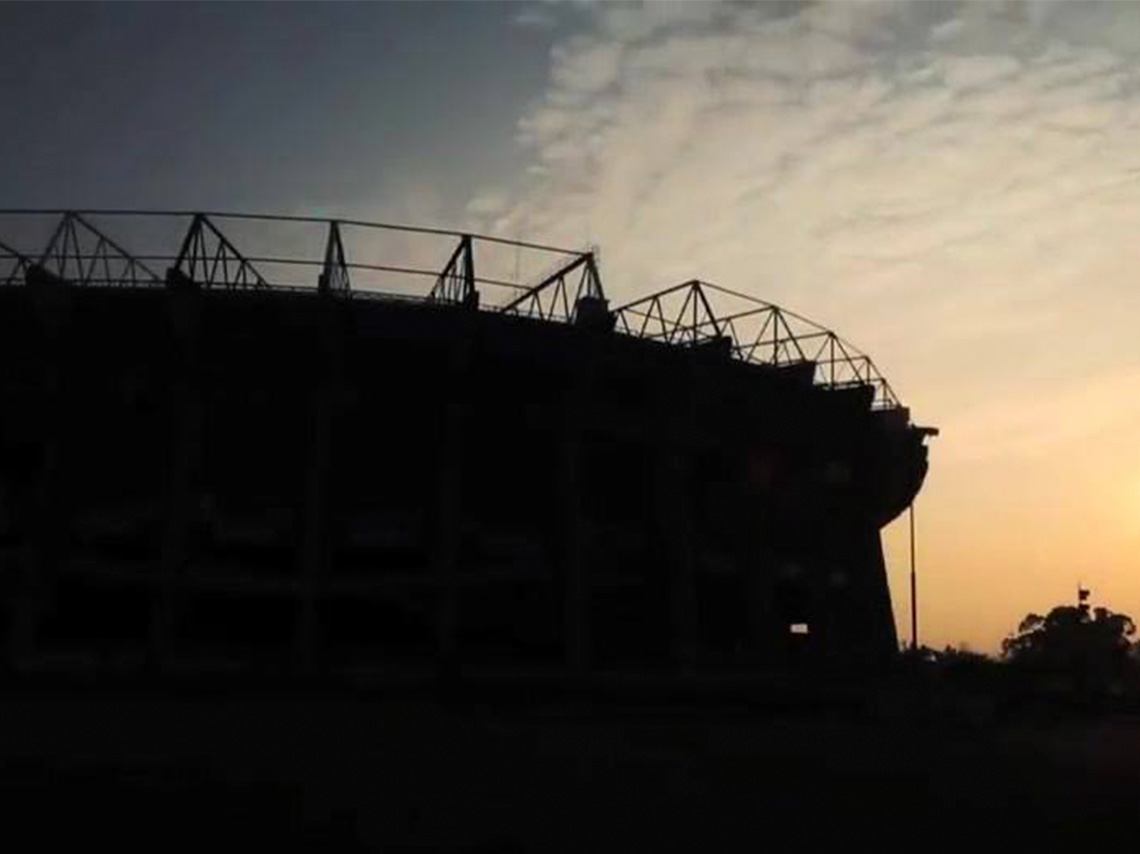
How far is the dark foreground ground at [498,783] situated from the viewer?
1381cm

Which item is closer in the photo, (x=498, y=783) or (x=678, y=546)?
(x=498, y=783)

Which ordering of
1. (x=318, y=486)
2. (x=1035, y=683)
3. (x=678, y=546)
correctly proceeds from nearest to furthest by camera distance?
(x=318, y=486) < (x=678, y=546) < (x=1035, y=683)

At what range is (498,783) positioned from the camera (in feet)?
52.1

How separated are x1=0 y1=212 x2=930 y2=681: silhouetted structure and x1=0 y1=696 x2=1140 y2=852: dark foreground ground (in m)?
7.37

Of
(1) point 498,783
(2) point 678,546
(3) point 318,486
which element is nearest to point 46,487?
(3) point 318,486

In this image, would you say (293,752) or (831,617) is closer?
(293,752)

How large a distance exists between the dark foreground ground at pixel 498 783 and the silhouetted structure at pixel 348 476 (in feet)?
24.2

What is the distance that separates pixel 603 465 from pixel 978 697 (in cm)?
1101

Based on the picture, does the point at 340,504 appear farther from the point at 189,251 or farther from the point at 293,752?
the point at 293,752

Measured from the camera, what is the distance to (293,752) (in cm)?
1680

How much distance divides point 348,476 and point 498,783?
16.3 m

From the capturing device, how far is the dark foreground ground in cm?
1381

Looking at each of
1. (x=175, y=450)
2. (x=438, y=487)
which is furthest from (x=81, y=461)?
(x=438, y=487)

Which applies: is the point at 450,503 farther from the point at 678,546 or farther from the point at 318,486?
the point at 678,546
